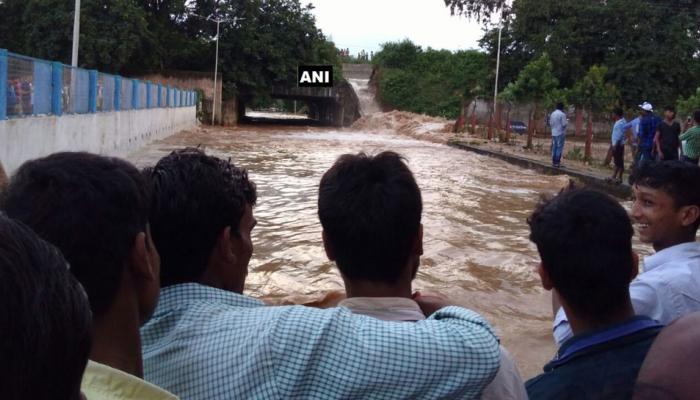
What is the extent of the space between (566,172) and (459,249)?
8.65 metres

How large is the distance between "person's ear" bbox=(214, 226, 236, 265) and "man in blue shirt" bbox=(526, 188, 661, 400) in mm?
860

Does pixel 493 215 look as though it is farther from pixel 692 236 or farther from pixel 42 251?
pixel 42 251

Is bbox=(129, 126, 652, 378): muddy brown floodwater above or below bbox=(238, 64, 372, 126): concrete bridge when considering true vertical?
below

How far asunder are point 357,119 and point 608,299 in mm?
45498

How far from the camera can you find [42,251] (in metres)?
0.83

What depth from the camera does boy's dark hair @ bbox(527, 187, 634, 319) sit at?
196 cm

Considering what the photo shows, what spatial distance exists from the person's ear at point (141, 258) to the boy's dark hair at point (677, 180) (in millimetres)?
2200

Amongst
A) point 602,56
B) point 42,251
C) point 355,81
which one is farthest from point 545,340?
point 355,81

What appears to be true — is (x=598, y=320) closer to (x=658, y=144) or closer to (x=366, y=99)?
(x=658, y=144)

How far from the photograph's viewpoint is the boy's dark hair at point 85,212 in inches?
55.3

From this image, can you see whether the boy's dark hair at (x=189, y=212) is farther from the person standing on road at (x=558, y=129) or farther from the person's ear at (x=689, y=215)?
the person standing on road at (x=558, y=129)

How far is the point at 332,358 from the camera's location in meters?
1.44

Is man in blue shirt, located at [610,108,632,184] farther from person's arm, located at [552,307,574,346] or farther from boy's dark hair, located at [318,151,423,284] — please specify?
boy's dark hair, located at [318,151,423,284]

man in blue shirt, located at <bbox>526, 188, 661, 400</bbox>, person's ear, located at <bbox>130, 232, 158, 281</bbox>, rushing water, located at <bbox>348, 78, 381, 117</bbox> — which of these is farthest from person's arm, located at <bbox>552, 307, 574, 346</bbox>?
rushing water, located at <bbox>348, 78, 381, 117</bbox>
